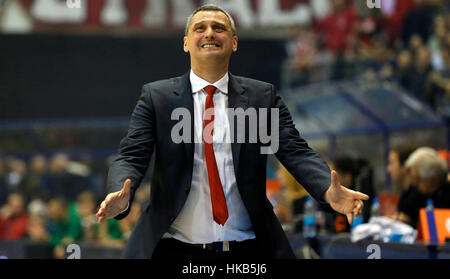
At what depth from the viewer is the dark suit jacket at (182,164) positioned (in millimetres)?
2861

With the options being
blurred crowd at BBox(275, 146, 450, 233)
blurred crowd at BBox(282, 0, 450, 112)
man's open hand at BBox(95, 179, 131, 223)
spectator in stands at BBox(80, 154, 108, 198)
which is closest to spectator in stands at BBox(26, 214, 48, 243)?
spectator in stands at BBox(80, 154, 108, 198)

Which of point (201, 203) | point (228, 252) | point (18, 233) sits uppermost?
point (201, 203)

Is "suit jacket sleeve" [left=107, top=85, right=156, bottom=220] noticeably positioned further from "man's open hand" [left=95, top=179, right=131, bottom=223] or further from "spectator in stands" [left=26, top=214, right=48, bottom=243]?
"spectator in stands" [left=26, top=214, right=48, bottom=243]

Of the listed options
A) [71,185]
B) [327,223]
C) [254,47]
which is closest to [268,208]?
[327,223]

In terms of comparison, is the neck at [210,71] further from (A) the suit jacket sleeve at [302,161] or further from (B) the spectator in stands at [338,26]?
(B) the spectator in stands at [338,26]

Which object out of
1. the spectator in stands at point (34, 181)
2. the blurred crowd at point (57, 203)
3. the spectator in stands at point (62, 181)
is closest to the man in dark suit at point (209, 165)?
the blurred crowd at point (57, 203)

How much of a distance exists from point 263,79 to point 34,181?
14.4ft

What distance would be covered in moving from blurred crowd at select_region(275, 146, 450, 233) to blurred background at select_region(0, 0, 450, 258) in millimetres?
13

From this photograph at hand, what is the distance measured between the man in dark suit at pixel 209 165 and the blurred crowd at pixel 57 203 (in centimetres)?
517

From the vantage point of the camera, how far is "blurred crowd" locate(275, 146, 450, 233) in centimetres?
563

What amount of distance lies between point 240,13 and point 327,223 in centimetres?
892

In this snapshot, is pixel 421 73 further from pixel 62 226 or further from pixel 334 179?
pixel 334 179

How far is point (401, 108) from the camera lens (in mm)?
8531

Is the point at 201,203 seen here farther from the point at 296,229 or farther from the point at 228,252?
the point at 296,229
